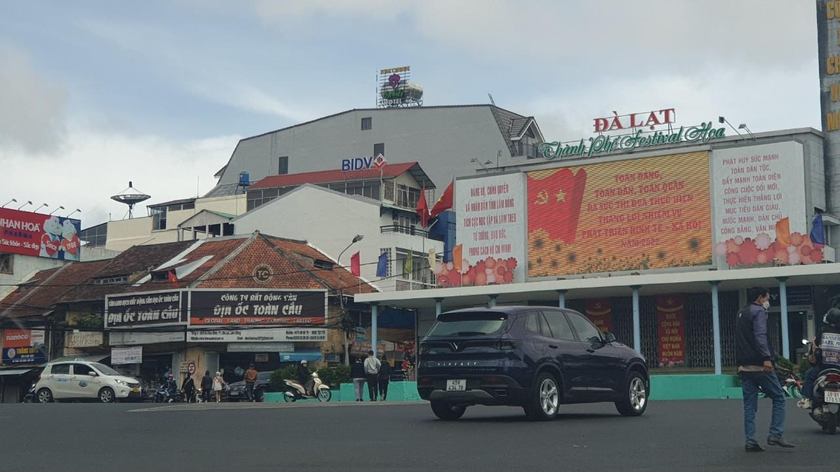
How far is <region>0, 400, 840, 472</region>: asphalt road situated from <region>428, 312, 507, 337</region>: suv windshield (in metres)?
1.30

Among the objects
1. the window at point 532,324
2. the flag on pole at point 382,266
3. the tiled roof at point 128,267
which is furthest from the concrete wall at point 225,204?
the window at point 532,324

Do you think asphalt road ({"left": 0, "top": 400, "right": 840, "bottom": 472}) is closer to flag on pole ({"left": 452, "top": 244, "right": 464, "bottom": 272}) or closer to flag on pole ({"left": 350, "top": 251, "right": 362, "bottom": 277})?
flag on pole ({"left": 452, "top": 244, "right": 464, "bottom": 272})

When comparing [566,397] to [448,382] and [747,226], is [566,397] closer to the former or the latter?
[448,382]

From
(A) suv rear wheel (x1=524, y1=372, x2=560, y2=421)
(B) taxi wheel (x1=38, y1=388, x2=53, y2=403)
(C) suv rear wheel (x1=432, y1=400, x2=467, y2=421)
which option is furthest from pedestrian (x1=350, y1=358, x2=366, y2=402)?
(A) suv rear wheel (x1=524, y1=372, x2=560, y2=421)

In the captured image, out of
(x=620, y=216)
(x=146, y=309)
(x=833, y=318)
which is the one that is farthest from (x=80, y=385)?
(x=833, y=318)

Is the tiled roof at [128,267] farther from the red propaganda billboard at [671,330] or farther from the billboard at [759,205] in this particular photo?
the billboard at [759,205]

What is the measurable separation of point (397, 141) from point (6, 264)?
2549 cm

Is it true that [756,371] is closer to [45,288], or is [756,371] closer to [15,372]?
[15,372]

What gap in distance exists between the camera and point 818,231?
42.4m

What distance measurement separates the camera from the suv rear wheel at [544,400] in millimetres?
15453

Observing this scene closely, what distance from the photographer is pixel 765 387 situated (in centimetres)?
1105

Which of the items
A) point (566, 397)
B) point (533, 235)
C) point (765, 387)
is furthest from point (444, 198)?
point (765, 387)

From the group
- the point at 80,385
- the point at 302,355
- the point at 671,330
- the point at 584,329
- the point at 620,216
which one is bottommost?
the point at 80,385

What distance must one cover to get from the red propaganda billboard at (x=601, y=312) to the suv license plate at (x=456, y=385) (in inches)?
1208
